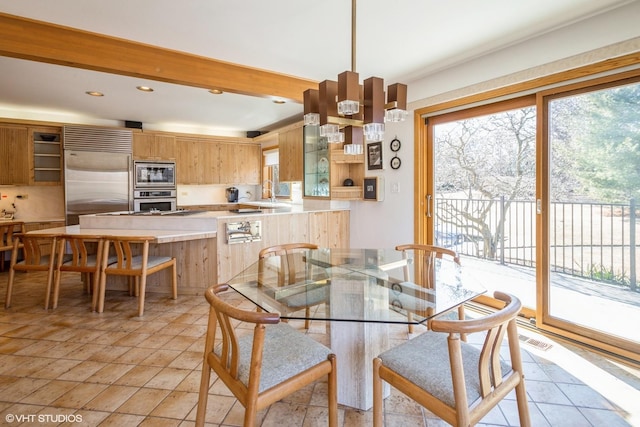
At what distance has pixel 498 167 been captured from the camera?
10.3 ft

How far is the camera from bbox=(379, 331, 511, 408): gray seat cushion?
1.21 meters

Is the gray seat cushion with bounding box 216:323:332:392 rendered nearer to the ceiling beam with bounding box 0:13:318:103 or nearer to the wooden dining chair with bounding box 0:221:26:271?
the ceiling beam with bounding box 0:13:318:103

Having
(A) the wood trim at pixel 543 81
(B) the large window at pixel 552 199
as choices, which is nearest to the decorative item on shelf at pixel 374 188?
(B) the large window at pixel 552 199

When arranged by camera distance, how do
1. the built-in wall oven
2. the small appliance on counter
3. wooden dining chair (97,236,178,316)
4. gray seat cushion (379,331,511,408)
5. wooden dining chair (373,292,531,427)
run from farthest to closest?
the small appliance on counter → the built-in wall oven → wooden dining chair (97,236,178,316) → gray seat cushion (379,331,511,408) → wooden dining chair (373,292,531,427)

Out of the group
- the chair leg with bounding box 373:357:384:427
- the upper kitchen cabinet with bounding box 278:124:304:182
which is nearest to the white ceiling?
the upper kitchen cabinet with bounding box 278:124:304:182

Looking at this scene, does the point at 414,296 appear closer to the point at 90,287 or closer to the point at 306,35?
the point at 306,35

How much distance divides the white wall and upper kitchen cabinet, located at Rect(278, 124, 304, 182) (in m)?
1.10

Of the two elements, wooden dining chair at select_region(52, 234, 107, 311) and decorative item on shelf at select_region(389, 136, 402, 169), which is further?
decorative item on shelf at select_region(389, 136, 402, 169)

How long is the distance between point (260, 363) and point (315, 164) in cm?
372

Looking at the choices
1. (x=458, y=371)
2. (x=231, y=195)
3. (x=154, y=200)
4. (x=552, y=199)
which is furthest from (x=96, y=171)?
(x=552, y=199)

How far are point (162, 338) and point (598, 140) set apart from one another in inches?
144

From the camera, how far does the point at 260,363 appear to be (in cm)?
121

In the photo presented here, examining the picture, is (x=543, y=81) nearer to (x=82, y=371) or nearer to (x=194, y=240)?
(x=194, y=240)

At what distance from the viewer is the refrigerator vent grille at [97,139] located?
4.92 metres
